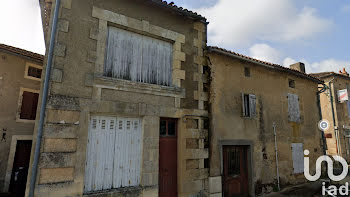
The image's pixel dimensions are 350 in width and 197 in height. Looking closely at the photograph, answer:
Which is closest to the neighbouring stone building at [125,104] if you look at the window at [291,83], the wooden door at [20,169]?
the wooden door at [20,169]

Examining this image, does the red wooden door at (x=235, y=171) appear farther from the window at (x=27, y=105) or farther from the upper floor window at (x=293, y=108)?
the window at (x=27, y=105)

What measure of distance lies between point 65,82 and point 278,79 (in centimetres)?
745

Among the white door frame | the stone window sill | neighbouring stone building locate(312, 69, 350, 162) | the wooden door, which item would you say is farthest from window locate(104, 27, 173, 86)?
neighbouring stone building locate(312, 69, 350, 162)

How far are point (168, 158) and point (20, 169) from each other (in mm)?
5060

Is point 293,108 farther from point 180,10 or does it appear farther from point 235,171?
point 180,10

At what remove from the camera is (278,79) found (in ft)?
26.3

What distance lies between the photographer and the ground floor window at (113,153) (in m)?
4.14

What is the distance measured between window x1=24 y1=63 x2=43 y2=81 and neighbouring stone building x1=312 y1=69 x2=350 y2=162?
16952mm

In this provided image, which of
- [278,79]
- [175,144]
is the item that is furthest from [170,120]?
[278,79]

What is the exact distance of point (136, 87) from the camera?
469 cm

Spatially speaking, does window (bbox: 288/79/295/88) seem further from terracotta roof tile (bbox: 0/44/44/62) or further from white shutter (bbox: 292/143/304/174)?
terracotta roof tile (bbox: 0/44/44/62)

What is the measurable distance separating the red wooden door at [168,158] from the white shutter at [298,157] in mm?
5340

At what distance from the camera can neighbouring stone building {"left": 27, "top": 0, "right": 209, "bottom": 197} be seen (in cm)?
388

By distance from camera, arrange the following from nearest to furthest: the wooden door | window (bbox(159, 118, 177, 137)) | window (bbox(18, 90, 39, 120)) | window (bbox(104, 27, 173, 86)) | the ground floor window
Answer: the ground floor window → window (bbox(104, 27, 173, 86)) → window (bbox(159, 118, 177, 137)) → the wooden door → window (bbox(18, 90, 39, 120))
